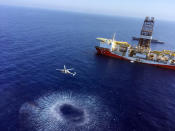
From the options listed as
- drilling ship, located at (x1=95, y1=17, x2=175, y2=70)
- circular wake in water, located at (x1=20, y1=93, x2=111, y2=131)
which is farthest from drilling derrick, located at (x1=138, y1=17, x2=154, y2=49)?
circular wake in water, located at (x1=20, y1=93, x2=111, y2=131)

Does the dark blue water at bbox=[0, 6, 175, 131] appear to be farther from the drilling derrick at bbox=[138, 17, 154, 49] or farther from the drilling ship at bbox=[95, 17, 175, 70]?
the drilling derrick at bbox=[138, 17, 154, 49]

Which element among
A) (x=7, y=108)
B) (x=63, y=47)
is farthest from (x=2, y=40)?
(x=7, y=108)

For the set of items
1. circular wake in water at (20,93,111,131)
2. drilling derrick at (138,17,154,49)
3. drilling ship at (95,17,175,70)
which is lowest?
circular wake in water at (20,93,111,131)

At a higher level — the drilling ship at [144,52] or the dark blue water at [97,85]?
the drilling ship at [144,52]

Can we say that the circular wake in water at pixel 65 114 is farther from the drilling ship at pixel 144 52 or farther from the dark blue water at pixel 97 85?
the drilling ship at pixel 144 52

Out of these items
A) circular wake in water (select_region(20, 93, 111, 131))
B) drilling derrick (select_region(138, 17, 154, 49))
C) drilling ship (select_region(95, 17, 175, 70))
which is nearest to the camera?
circular wake in water (select_region(20, 93, 111, 131))

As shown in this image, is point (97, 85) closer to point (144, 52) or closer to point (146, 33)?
point (144, 52)

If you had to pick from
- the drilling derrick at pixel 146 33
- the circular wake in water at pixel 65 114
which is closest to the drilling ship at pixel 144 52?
the drilling derrick at pixel 146 33

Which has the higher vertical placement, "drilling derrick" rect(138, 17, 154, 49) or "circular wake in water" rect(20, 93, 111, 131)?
"drilling derrick" rect(138, 17, 154, 49)
